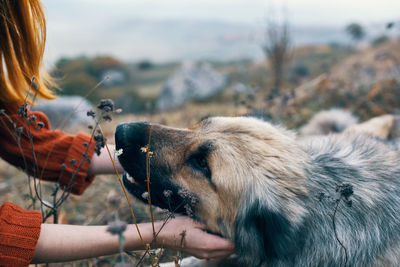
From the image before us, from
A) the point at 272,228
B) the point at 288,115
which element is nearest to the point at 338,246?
the point at 272,228

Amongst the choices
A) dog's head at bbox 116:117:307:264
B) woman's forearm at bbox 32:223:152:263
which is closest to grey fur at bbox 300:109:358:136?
dog's head at bbox 116:117:307:264

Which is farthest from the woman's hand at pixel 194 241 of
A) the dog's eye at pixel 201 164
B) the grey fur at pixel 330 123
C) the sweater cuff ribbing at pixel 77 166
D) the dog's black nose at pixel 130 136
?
the grey fur at pixel 330 123

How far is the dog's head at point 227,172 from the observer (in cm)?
191

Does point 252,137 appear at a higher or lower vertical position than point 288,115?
higher

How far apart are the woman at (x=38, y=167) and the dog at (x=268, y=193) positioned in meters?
0.22

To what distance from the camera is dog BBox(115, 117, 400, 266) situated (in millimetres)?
1917

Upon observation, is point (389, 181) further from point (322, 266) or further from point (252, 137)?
point (252, 137)

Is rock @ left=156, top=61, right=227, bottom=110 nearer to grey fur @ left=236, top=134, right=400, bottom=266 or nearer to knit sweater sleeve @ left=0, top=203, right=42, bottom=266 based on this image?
grey fur @ left=236, top=134, right=400, bottom=266

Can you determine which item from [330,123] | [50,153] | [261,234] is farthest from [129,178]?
[330,123]

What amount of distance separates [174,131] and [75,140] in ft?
3.24

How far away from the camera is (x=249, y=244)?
6.55ft

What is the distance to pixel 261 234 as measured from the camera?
198cm

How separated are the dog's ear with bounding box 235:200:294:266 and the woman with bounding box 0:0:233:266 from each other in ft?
0.40

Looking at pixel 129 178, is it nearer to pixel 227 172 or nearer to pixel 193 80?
pixel 227 172
